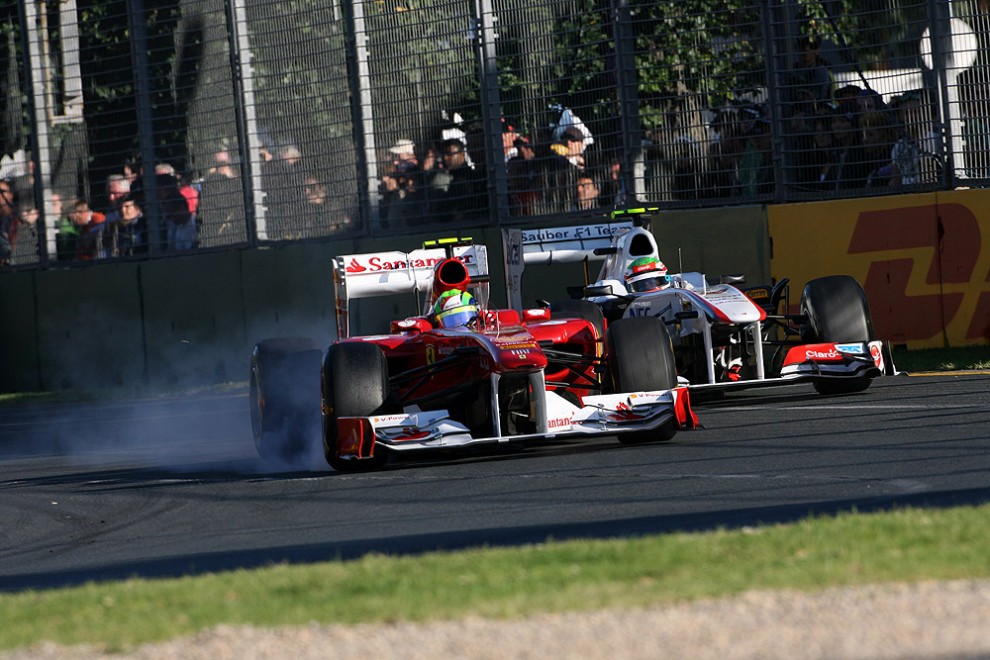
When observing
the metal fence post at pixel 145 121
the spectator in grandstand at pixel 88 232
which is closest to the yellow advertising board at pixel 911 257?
the metal fence post at pixel 145 121

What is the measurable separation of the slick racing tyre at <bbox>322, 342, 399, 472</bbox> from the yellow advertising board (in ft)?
19.4

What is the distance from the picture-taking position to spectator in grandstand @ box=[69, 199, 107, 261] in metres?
20.4

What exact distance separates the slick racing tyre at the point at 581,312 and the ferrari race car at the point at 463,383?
3cm

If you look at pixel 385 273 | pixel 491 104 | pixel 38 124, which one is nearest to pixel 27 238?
pixel 38 124

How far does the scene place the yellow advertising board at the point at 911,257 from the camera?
13.9 m

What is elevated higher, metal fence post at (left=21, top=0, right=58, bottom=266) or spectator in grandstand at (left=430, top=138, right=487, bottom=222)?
metal fence post at (left=21, top=0, right=58, bottom=266)

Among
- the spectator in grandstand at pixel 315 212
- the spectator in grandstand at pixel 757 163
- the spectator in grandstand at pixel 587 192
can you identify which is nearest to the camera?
the spectator in grandstand at pixel 757 163

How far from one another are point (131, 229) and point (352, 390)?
35.8 ft

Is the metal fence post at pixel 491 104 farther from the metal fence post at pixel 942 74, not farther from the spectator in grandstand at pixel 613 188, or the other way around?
the metal fence post at pixel 942 74

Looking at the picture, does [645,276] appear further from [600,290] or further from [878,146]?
[878,146]

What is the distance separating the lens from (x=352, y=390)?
10.1 meters

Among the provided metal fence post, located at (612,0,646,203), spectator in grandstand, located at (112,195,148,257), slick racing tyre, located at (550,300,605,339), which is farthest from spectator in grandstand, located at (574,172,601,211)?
spectator in grandstand, located at (112,195,148,257)

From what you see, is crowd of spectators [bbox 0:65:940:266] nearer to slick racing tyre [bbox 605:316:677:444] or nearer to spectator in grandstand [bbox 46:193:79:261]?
spectator in grandstand [bbox 46:193:79:261]

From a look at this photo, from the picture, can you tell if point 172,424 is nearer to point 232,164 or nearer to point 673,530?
point 232,164
